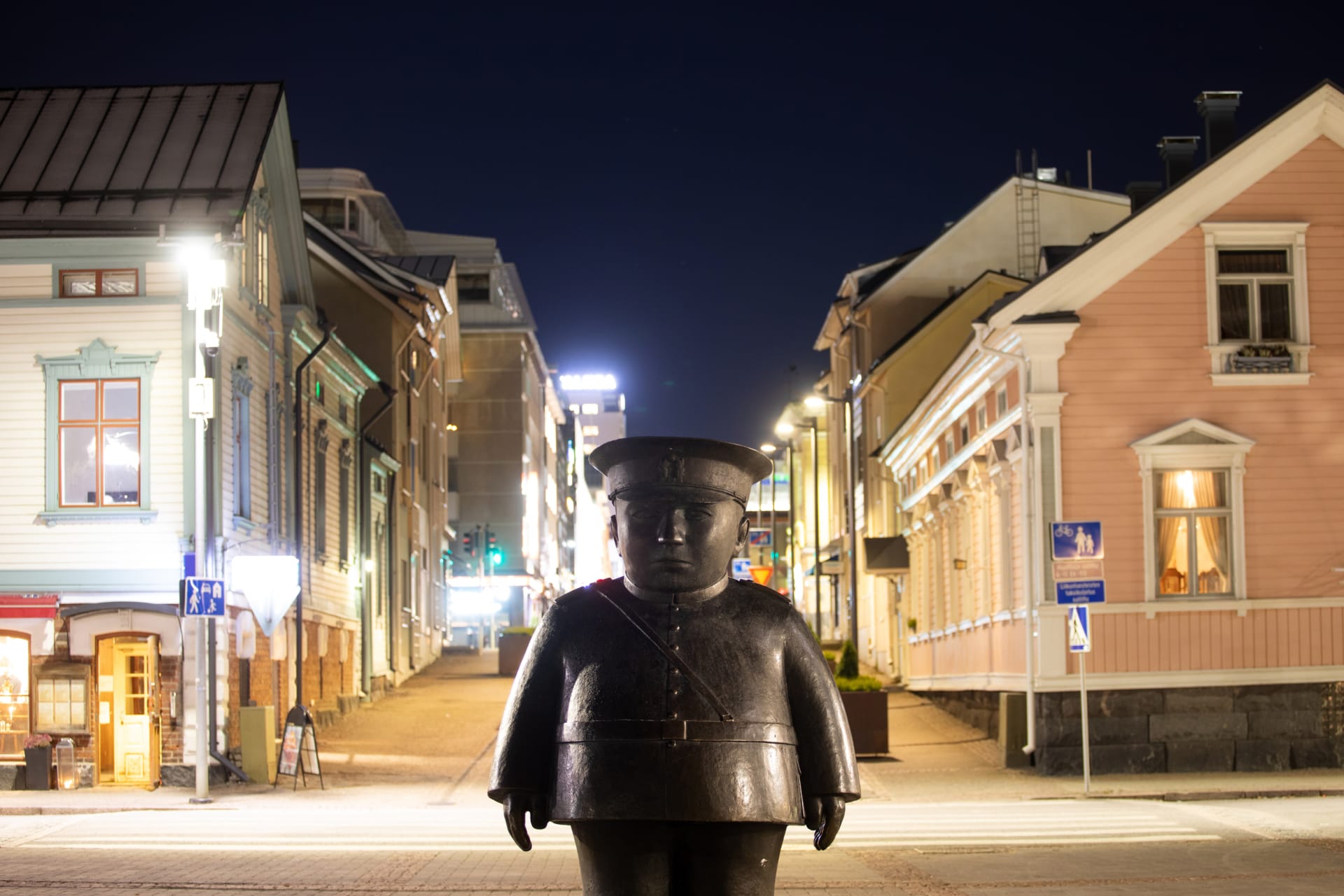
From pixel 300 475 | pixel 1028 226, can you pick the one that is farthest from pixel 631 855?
pixel 1028 226

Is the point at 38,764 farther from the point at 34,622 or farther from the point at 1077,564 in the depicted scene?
the point at 1077,564

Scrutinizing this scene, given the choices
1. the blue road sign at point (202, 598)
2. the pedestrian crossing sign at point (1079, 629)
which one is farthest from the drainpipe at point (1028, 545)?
the blue road sign at point (202, 598)

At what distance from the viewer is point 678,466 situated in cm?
623

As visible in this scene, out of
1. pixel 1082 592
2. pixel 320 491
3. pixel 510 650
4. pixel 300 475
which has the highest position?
pixel 300 475

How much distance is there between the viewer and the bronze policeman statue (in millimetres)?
5961

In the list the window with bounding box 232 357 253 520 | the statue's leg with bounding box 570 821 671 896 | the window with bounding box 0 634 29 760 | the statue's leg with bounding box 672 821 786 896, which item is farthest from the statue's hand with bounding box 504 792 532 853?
the window with bounding box 232 357 253 520

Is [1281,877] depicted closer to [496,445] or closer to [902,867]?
[902,867]

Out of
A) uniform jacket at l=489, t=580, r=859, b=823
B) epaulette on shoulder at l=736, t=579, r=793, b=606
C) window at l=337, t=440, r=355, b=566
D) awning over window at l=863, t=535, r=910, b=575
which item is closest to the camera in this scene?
uniform jacket at l=489, t=580, r=859, b=823

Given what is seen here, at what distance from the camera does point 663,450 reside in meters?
6.22

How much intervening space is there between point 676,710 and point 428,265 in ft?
156

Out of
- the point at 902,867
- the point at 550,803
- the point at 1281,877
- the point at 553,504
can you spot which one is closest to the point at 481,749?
the point at 902,867

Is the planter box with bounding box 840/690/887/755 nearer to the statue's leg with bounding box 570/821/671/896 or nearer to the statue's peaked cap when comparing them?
the statue's peaked cap

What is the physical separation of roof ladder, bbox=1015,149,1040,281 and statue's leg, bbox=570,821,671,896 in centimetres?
4079

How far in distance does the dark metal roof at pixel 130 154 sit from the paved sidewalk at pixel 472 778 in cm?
819
